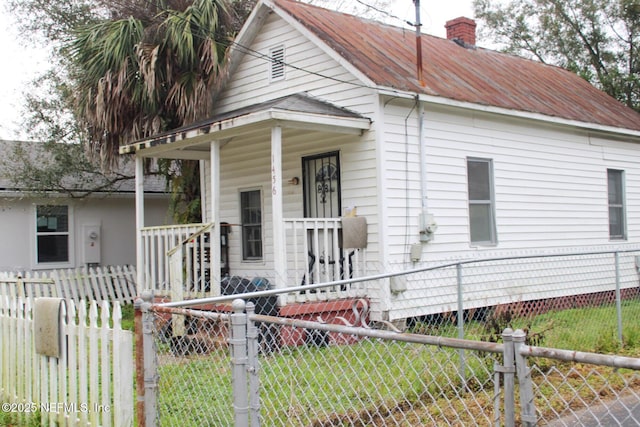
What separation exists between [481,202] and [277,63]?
4.26m

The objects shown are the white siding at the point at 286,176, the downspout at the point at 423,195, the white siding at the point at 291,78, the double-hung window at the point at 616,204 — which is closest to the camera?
the white siding at the point at 286,176

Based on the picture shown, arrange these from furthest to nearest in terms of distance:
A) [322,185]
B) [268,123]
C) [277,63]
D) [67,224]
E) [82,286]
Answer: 1. [67,224]
2. [82,286]
3. [277,63]
4. [322,185]
5. [268,123]

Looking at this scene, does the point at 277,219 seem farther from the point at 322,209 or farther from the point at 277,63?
the point at 277,63

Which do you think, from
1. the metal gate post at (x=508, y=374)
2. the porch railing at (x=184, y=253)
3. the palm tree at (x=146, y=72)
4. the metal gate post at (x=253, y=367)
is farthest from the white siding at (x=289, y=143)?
the metal gate post at (x=508, y=374)

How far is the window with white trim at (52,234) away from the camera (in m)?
18.2

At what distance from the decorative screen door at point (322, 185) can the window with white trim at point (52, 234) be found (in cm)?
969

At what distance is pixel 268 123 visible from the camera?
9.22 metres

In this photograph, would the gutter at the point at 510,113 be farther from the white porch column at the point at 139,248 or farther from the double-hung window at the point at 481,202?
the white porch column at the point at 139,248

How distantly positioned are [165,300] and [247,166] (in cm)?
297

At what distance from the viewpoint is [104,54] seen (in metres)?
12.7

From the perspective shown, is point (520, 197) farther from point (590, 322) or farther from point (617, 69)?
point (617, 69)

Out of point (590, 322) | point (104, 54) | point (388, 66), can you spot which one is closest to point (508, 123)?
point (388, 66)

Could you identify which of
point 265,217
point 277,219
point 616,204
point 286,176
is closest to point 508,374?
point 277,219

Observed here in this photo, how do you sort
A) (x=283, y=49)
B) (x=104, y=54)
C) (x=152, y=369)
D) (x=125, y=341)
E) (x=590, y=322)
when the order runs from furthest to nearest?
(x=104, y=54)
(x=283, y=49)
(x=590, y=322)
(x=125, y=341)
(x=152, y=369)
